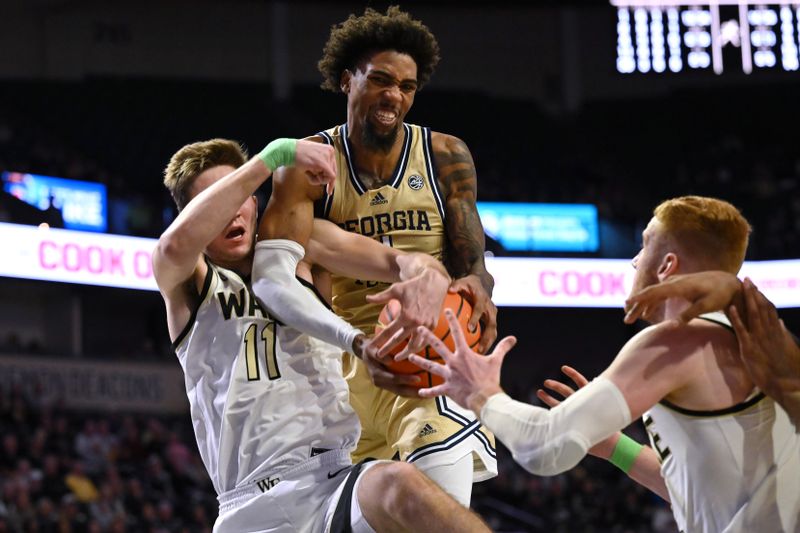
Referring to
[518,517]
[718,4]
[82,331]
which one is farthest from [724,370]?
[82,331]

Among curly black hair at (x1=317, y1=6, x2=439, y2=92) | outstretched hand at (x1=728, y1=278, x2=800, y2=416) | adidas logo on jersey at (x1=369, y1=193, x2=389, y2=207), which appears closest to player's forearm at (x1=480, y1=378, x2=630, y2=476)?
outstretched hand at (x1=728, y1=278, x2=800, y2=416)

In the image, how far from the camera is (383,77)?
173 inches

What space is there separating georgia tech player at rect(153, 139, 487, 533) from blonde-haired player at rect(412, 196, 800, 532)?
662 mm

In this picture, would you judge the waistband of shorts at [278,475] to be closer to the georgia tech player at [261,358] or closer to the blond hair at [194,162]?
the georgia tech player at [261,358]

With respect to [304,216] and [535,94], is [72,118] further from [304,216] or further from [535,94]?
[304,216]

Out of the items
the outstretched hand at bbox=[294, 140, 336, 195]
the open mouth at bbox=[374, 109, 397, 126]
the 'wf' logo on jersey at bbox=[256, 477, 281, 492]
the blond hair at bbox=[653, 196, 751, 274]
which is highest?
the open mouth at bbox=[374, 109, 397, 126]

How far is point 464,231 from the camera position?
4410mm

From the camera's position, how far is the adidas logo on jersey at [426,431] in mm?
4057

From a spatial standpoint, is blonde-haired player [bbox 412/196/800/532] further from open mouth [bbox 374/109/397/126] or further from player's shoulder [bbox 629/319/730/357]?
open mouth [bbox 374/109/397/126]

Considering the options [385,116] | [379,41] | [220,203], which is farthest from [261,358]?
[379,41]

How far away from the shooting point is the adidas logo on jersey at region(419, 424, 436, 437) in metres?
4.06

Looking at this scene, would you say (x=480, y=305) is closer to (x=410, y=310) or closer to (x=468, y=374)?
(x=410, y=310)

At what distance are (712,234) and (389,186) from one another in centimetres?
164

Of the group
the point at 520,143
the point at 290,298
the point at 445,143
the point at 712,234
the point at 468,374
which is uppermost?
the point at 520,143
